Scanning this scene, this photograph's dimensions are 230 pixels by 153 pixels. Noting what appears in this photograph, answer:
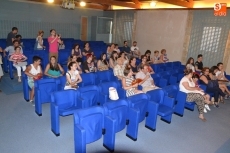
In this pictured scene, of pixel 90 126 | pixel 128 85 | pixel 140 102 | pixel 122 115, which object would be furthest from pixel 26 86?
pixel 140 102

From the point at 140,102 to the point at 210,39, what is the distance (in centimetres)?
640

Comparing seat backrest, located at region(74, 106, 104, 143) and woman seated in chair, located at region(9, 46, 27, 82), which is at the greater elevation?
woman seated in chair, located at region(9, 46, 27, 82)

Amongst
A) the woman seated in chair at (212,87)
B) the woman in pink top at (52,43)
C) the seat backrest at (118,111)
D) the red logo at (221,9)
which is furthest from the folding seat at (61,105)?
the red logo at (221,9)

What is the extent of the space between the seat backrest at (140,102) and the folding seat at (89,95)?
0.92m

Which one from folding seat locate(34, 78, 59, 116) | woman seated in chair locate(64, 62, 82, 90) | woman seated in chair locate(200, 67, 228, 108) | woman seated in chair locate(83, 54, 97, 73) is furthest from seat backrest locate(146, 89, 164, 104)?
woman seated in chair locate(83, 54, 97, 73)

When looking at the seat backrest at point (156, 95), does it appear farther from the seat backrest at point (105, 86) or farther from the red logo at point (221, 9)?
the red logo at point (221, 9)

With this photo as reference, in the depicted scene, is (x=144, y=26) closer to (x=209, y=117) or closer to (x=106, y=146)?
(x=209, y=117)

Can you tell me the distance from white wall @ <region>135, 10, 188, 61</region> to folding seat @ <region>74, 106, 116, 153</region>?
292 inches

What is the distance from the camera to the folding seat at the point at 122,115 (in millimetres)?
3184

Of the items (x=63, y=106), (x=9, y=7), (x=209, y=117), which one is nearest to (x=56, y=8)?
(x=9, y=7)

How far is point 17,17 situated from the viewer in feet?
34.6

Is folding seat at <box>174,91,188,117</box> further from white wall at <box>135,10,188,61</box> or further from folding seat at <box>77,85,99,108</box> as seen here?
white wall at <box>135,10,188,61</box>

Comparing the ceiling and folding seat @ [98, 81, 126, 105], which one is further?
the ceiling

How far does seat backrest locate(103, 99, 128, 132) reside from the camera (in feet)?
10.4
